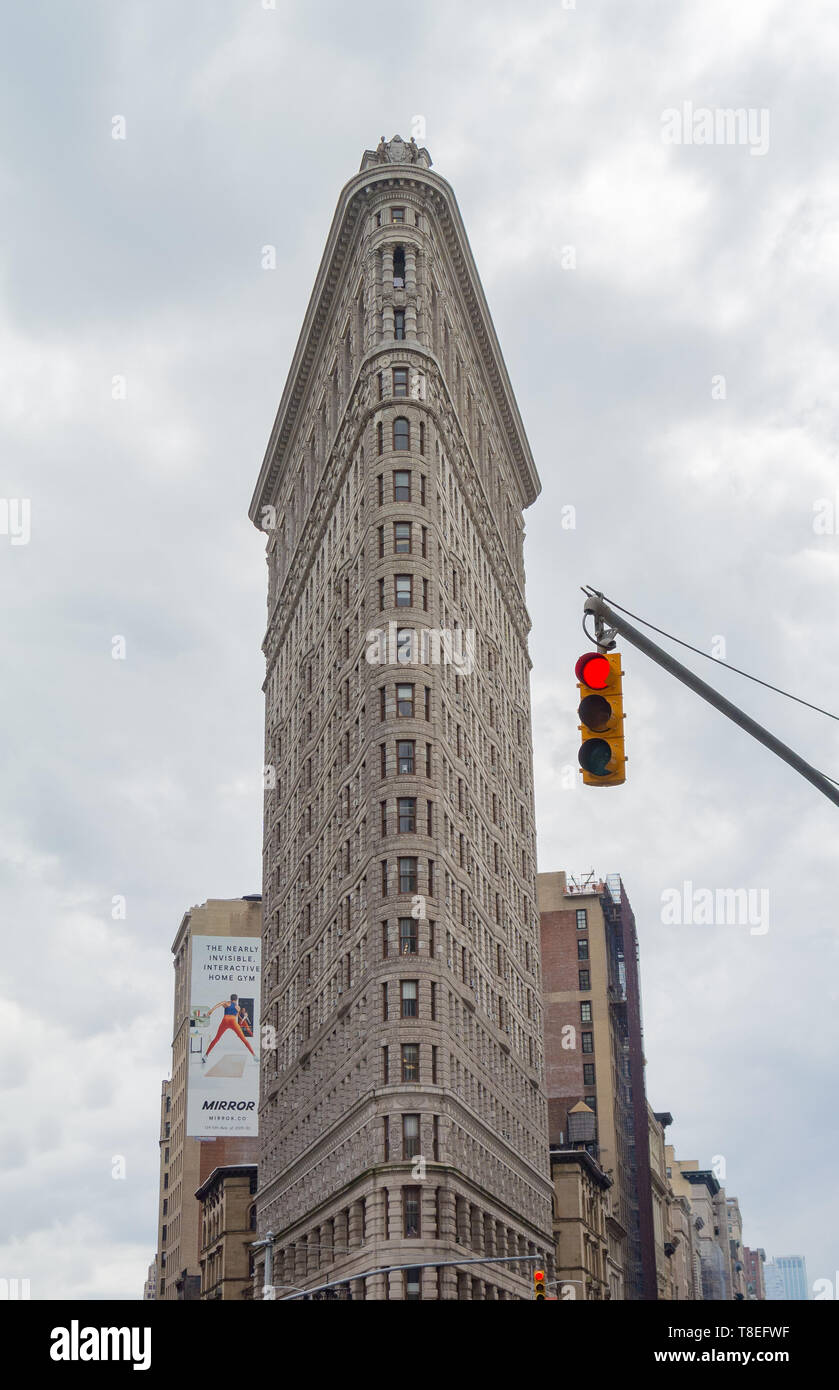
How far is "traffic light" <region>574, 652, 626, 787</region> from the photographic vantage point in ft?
41.5

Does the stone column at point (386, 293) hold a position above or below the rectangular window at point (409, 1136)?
above

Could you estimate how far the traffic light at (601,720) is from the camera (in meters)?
12.7

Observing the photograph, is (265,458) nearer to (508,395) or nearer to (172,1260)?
(508,395)

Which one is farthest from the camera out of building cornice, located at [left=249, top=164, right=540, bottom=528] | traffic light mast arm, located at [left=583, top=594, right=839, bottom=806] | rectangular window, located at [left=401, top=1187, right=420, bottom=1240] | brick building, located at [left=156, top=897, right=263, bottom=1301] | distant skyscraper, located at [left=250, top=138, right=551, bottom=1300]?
brick building, located at [left=156, top=897, right=263, bottom=1301]

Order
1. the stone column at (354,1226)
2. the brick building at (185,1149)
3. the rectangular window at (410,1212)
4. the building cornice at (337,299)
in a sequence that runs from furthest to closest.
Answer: the brick building at (185,1149) → the building cornice at (337,299) → the stone column at (354,1226) → the rectangular window at (410,1212)

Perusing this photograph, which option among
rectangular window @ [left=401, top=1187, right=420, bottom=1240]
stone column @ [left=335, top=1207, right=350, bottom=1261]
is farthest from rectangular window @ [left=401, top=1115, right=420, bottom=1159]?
stone column @ [left=335, top=1207, right=350, bottom=1261]

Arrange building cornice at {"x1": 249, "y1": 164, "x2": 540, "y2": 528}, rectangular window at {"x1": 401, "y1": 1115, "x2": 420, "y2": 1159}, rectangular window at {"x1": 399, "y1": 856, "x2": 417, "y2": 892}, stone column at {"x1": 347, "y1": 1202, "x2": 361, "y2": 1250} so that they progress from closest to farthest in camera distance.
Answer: rectangular window at {"x1": 401, "y1": 1115, "x2": 420, "y2": 1159}, stone column at {"x1": 347, "y1": 1202, "x2": 361, "y2": 1250}, rectangular window at {"x1": 399, "y1": 856, "x2": 417, "y2": 892}, building cornice at {"x1": 249, "y1": 164, "x2": 540, "y2": 528}

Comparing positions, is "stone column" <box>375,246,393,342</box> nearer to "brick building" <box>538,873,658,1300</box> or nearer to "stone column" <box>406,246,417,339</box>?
"stone column" <box>406,246,417,339</box>

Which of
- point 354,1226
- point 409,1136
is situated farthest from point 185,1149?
point 409,1136

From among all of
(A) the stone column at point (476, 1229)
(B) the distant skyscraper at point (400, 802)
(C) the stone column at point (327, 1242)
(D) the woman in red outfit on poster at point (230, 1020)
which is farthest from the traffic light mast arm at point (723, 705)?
(D) the woman in red outfit on poster at point (230, 1020)

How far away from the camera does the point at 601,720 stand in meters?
12.8

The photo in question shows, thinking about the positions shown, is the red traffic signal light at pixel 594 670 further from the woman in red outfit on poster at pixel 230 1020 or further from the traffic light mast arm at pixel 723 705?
the woman in red outfit on poster at pixel 230 1020

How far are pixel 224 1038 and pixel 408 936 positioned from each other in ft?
216
